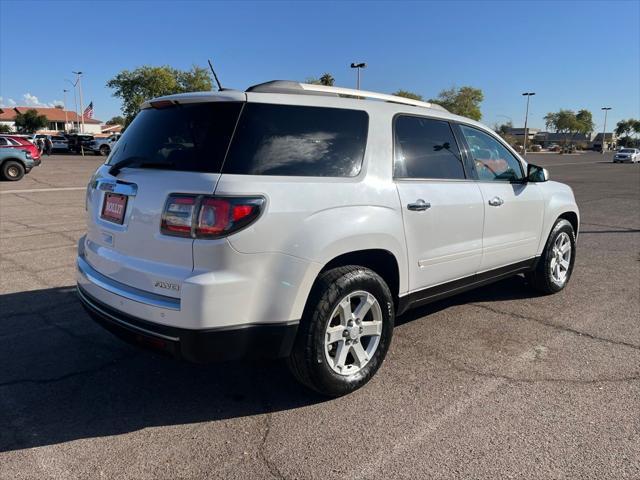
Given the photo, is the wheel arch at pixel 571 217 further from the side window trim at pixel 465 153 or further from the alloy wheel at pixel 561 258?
the side window trim at pixel 465 153

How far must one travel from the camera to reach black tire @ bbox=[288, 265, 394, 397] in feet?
9.67

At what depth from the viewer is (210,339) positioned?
2.65 m

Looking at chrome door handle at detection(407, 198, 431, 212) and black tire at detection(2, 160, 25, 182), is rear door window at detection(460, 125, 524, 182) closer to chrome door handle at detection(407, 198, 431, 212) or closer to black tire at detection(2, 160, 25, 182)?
chrome door handle at detection(407, 198, 431, 212)

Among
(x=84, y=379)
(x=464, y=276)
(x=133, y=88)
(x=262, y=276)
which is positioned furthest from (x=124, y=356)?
(x=133, y=88)

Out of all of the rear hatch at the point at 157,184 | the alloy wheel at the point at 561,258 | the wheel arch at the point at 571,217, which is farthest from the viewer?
the wheel arch at the point at 571,217

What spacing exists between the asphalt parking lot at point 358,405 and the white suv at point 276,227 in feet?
1.38

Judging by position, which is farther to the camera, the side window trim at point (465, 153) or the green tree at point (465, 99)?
the green tree at point (465, 99)

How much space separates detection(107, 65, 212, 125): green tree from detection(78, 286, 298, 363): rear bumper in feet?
229

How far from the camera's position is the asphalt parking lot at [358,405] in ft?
8.46

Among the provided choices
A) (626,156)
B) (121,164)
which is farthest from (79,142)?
(626,156)

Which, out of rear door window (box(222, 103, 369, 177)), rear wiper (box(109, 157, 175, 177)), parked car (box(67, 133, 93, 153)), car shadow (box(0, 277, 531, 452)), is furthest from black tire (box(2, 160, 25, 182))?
parked car (box(67, 133, 93, 153))

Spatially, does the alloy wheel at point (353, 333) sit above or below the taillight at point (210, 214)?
below

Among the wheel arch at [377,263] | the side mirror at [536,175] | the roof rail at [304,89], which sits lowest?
the wheel arch at [377,263]

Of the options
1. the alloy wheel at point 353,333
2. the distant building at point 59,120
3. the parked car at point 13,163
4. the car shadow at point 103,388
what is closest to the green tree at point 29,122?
the distant building at point 59,120
